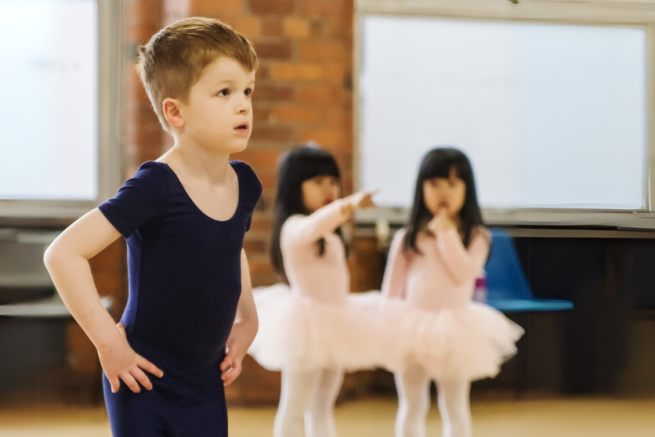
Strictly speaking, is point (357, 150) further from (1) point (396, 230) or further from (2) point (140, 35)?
(2) point (140, 35)

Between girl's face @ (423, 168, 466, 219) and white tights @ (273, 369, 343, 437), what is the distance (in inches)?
17.1

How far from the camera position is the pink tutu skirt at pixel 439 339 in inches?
54.5

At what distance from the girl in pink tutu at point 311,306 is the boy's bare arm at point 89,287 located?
0.62 metres

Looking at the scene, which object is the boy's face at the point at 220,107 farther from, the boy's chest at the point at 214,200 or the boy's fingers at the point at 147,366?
the boy's fingers at the point at 147,366

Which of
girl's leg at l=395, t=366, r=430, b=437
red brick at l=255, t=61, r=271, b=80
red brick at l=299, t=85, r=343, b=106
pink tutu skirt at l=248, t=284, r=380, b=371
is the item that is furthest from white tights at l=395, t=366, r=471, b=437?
red brick at l=255, t=61, r=271, b=80

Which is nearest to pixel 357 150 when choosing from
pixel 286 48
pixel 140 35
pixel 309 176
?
pixel 309 176

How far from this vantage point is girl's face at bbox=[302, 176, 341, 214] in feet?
4.51

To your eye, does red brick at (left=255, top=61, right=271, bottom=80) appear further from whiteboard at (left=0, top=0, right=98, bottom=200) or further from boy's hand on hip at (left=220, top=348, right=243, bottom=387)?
boy's hand on hip at (left=220, top=348, right=243, bottom=387)

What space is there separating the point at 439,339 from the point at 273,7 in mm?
850

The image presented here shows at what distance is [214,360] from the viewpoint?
83 cm

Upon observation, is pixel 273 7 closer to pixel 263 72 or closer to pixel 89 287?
pixel 263 72

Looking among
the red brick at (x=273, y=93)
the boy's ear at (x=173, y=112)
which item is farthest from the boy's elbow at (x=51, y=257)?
the red brick at (x=273, y=93)

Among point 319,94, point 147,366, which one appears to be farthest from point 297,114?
point 147,366

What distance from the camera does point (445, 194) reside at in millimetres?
1435
